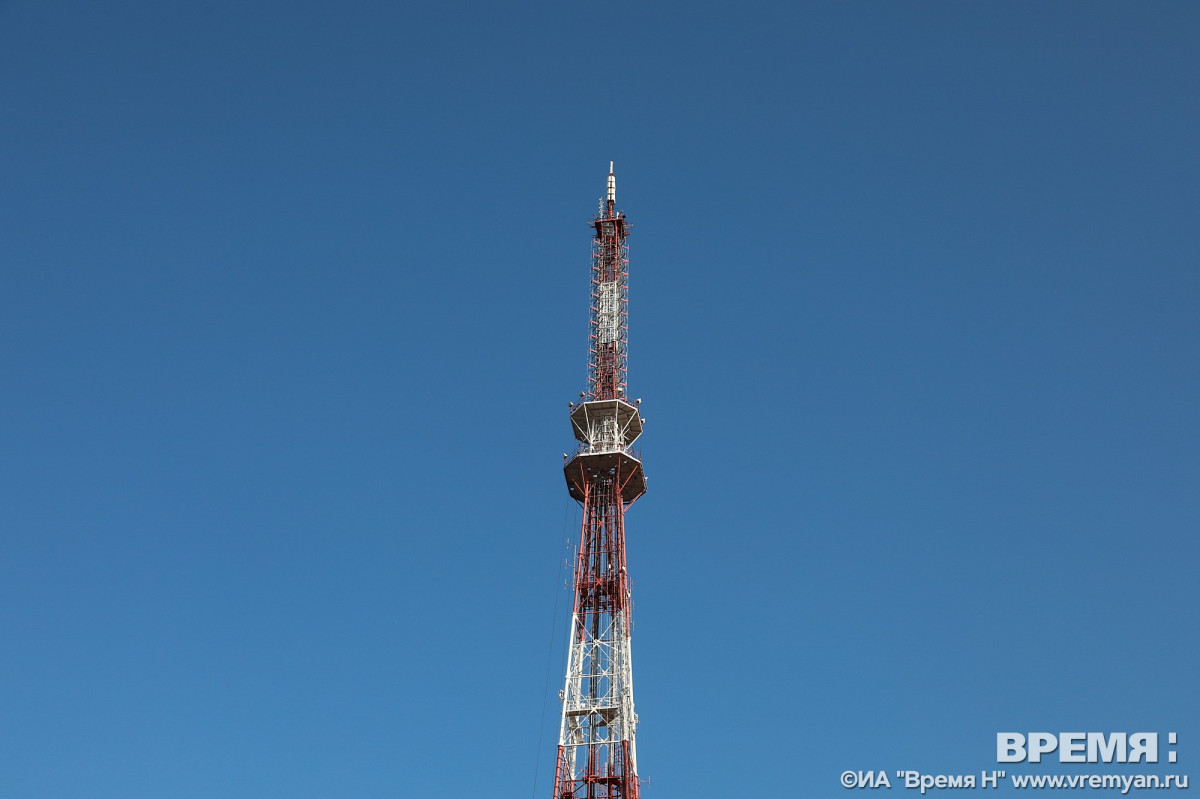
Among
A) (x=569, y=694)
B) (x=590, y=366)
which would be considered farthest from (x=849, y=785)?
(x=590, y=366)

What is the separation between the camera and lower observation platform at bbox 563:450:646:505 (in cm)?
10173

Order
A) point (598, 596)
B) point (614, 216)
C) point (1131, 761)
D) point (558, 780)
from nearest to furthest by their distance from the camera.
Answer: point (1131, 761), point (558, 780), point (598, 596), point (614, 216)

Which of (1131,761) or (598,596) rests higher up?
(598,596)

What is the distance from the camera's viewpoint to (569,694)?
9444 cm

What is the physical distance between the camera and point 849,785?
3346 inches

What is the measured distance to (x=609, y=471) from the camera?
102 metres

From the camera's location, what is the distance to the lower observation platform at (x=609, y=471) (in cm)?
10173

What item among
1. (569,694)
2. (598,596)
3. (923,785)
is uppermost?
(598,596)

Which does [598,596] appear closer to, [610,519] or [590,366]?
[610,519]

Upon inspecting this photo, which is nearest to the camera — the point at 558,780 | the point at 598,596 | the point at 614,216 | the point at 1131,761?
the point at 1131,761

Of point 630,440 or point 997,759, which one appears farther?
point 630,440

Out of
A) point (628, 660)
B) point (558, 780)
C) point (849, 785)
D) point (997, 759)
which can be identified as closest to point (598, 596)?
point (628, 660)

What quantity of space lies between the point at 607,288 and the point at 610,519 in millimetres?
17744

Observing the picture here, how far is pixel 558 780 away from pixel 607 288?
35336 millimetres
